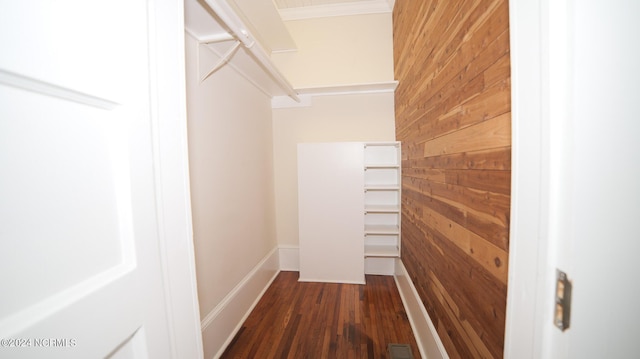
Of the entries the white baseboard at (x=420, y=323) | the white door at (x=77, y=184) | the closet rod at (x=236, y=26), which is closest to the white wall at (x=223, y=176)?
the closet rod at (x=236, y=26)

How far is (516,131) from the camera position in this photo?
0.47 m

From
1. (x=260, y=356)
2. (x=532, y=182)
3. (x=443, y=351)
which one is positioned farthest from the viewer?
(x=260, y=356)

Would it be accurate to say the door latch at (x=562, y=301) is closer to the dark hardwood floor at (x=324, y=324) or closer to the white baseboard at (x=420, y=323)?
the white baseboard at (x=420, y=323)

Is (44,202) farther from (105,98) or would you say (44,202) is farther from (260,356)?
(260,356)

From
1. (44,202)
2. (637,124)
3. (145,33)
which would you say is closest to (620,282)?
(637,124)

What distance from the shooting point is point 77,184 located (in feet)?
1.20

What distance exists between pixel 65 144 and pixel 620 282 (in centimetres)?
101

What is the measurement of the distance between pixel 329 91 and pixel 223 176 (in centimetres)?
171

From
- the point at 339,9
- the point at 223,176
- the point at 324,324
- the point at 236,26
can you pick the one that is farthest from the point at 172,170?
the point at 339,9

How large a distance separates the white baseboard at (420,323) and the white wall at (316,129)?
4.70 feet

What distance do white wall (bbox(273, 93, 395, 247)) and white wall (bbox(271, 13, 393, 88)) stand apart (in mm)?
268

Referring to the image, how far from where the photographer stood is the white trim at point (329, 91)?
95.3 inches

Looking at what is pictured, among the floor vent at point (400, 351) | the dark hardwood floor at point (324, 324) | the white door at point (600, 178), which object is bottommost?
the dark hardwood floor at point (324, 324)

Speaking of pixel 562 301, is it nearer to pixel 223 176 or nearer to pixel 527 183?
pixel 527 183
